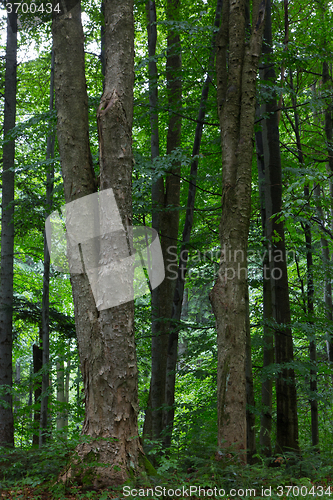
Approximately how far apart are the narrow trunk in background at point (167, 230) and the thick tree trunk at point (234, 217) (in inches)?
62.4

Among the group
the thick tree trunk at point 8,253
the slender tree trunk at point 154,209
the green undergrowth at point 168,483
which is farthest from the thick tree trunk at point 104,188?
the thick tree trunk at point 8,253

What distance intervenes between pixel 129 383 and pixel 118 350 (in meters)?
0.31

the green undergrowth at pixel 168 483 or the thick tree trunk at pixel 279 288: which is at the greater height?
the thick tree trunk at pixel 279 288

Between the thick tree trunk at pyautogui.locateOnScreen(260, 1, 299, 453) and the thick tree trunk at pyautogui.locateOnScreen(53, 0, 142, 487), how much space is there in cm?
319

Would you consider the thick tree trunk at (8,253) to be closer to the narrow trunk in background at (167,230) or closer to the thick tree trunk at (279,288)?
the narrow trunk in background at (167,230)

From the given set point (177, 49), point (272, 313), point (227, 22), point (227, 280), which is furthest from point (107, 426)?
point (177, 49)

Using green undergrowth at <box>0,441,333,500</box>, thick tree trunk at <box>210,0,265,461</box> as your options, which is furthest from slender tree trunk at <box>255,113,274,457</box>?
green undergrowth at <box>0,441,333,500</box>

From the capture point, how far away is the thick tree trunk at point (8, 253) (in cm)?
793

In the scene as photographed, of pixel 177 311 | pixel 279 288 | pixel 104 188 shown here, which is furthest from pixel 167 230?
pixel 104 188

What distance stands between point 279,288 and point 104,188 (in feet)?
14.0

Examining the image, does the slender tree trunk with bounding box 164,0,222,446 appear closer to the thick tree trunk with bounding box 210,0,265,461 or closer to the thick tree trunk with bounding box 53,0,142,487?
the thick tree trunk with bounding box 210,0,265,461

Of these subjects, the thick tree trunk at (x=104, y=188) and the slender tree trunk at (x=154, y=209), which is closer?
the thick tree trunk at (x=104, y=188)

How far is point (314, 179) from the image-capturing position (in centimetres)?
455

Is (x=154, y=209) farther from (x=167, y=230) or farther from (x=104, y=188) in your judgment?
(x=104, y=188)
